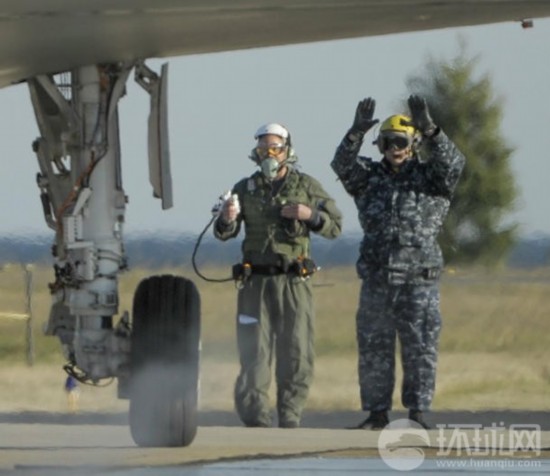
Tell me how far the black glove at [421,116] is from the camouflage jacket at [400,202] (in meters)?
0.22

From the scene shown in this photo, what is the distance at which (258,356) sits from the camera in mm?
16109

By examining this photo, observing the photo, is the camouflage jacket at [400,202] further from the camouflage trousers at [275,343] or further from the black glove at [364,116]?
the camouflage trousers at [275,343]

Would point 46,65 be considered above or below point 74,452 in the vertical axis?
above

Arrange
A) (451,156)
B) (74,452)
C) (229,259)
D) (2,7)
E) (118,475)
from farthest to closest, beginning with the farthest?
(229,259)
(451,156)
(74,452)
(118,475)
(2,7)

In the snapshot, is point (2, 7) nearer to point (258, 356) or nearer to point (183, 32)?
point (183, 32)

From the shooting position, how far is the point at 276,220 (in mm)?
16016

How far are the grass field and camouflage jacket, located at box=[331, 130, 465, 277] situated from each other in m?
3.22

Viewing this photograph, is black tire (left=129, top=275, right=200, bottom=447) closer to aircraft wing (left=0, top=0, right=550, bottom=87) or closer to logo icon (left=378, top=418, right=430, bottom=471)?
logo icon (left=378, top=418, right=430, bottom=471)

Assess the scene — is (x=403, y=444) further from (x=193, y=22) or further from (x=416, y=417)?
(x=193, y=22)

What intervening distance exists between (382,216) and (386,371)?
3.06 ft

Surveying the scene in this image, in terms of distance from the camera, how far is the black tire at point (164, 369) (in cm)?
1426

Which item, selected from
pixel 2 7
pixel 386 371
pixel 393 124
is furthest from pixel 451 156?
pixel 2 7

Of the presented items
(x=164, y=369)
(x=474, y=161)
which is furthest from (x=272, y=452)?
(x=474, y=161)

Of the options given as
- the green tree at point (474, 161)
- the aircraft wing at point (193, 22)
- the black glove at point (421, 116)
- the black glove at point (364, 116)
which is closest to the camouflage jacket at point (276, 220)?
the black glove at point (364, 116)
